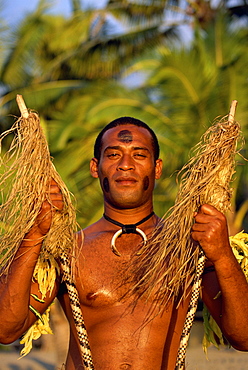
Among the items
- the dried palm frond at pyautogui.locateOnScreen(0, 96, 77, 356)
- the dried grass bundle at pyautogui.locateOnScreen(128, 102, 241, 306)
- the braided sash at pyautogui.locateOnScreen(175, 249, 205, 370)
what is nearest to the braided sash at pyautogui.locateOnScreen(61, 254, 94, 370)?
the dried palm frond at pyautogui.locateOnScreen(0, 96, 77, 356)

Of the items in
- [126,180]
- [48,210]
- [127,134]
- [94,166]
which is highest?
[127,134]

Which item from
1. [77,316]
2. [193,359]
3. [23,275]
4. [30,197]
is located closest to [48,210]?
[30,197]

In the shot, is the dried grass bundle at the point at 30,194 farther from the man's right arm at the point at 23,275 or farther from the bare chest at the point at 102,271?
the bare chest at the point at 102,271

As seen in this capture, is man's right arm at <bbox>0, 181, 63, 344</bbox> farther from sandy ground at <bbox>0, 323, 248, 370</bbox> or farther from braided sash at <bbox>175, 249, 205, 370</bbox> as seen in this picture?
sandy ground at <bbox>0, 323, 248, 370</bbox>

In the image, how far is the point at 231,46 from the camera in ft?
36.5

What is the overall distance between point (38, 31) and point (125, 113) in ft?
18.6

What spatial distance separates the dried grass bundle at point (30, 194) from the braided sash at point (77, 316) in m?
0.08

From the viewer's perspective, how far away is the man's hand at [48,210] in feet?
10.0

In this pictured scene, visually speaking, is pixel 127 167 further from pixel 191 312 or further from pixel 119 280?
pixel 191 312

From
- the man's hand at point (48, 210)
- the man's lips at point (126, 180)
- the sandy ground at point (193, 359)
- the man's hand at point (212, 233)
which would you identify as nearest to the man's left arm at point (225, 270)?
the man's hand at point (212, 233)

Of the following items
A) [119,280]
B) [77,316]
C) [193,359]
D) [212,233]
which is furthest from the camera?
[193,359]

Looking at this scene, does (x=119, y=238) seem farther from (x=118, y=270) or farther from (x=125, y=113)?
(x=125, y=113)

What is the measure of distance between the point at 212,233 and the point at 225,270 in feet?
0.60

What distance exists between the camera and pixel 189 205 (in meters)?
3.15
